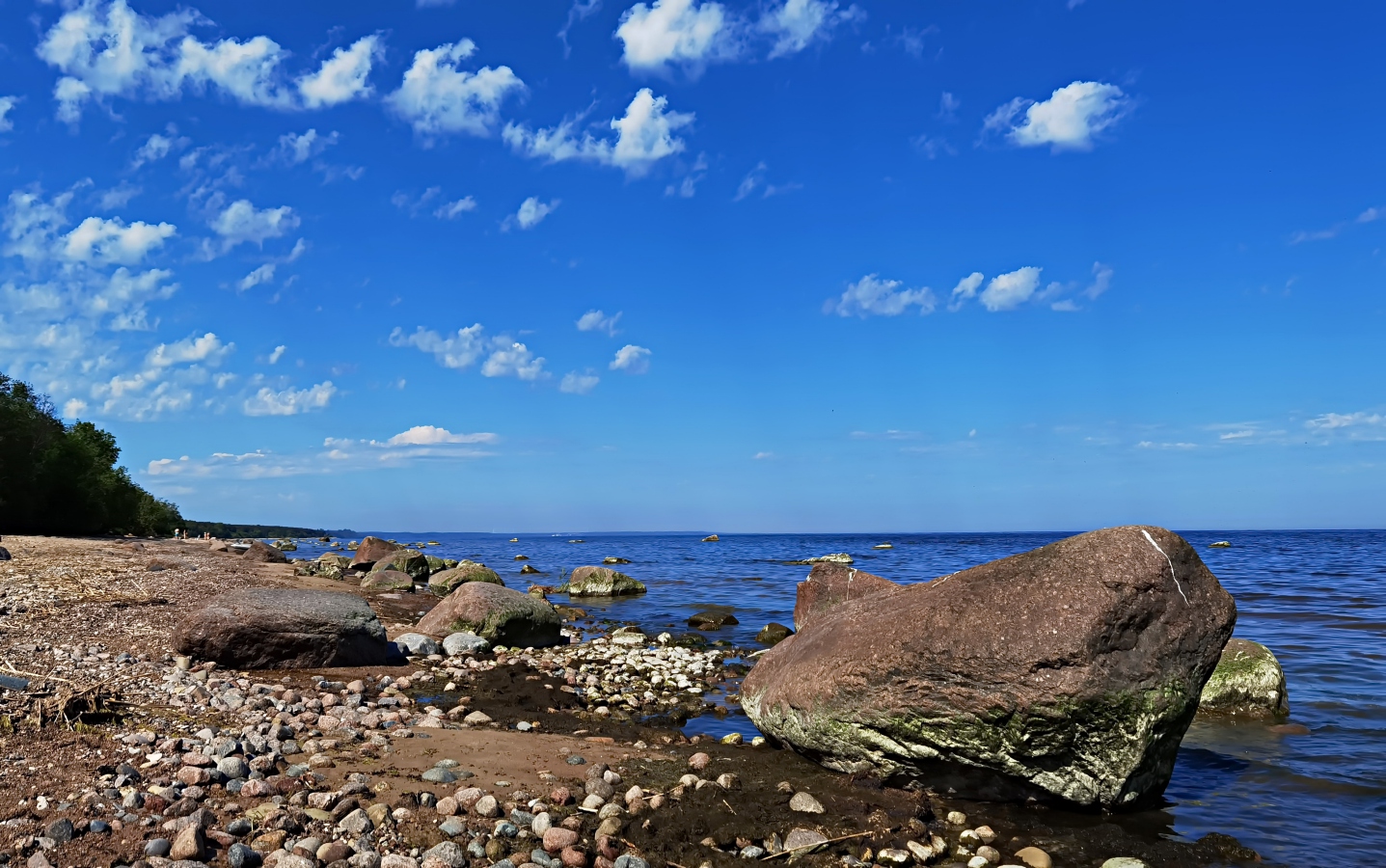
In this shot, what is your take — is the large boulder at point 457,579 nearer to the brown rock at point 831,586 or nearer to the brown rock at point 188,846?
the brown rock at point 831,586

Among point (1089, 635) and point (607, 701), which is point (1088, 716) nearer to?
point (1089, 635)

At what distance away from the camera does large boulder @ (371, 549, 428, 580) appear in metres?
34.1

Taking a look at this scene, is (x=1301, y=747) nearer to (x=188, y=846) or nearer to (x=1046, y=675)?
(x=1046, y=675)

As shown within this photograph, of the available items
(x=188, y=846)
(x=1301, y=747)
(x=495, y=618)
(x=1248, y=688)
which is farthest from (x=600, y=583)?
(x=188, y=846)

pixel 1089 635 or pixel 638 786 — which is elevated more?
pixel 1089 635

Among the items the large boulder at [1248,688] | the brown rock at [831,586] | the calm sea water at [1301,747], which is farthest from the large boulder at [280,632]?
the large boulder at [1248,688]

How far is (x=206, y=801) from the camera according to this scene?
617cm

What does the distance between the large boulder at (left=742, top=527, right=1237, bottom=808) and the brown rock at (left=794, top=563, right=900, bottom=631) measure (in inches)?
329

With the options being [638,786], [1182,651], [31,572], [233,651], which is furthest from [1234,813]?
[31,572]

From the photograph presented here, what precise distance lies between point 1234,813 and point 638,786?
5.75 meters

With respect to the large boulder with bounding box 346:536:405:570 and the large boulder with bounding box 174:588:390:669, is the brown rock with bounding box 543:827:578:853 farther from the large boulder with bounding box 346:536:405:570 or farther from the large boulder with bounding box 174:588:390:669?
the large boulder with bounding box 346:536:405:570

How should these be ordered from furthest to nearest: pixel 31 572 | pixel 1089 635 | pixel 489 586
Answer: pixel 31 572
pixel 489 586
pixel 1089 635

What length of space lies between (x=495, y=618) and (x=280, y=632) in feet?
14.4

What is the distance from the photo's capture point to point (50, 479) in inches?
1918
